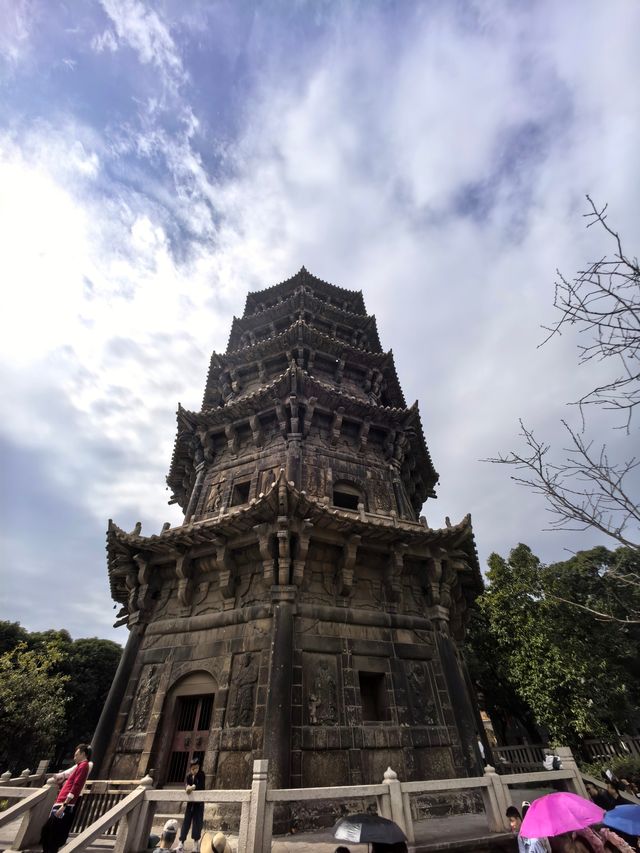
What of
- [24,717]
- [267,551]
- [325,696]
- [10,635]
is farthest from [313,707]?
[10,635]

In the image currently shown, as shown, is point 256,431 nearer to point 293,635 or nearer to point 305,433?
point 305,433

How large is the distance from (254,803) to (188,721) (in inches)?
203

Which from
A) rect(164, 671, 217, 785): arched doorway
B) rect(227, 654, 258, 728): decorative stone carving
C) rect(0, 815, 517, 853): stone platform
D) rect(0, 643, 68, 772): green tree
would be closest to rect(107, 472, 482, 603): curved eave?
rect(227, 654, 258, 728): decorative stone carving

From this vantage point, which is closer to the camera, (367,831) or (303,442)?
(367,831)

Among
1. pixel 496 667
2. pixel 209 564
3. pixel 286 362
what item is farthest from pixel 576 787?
pixel 496 667

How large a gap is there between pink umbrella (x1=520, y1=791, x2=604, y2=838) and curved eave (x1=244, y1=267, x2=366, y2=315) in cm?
2196

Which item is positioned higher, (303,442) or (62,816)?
(303,442)

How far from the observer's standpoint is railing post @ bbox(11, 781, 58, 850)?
6.01 meters

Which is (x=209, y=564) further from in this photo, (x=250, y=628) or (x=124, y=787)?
(x=124, y=787)

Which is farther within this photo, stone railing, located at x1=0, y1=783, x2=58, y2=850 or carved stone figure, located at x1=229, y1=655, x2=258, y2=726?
carved stone figure, located at x1=229, y1=655, x2=258, y2=726

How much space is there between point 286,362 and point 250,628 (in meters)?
11.0

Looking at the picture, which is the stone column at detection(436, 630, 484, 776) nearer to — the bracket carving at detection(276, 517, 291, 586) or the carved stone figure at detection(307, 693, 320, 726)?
the carved stone figure at detection(307, 693, 320, 726)

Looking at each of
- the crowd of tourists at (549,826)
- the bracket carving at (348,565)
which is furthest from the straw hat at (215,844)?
the bracket carving at (348,565)

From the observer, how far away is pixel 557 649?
19156mm
